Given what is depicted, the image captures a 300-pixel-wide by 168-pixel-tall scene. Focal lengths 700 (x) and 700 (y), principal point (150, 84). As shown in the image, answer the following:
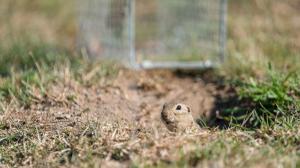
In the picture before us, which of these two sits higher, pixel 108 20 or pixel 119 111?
pixel 108 20

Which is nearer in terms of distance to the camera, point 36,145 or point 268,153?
point 268,153

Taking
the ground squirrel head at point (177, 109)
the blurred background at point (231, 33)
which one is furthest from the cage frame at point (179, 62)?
the ground squirrel head at point (177, 109)

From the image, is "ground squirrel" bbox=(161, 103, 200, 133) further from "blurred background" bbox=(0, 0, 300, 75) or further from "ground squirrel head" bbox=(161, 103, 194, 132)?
"blurred background" bbox=(0, 0, 300, 75)

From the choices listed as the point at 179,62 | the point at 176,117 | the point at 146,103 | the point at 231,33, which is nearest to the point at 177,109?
the point at 176,117

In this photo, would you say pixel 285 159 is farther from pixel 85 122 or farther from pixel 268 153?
pixel 85 122

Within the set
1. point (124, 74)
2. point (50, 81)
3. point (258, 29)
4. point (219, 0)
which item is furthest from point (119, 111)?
point (258, 29)

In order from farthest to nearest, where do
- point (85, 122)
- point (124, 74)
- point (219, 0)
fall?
point (219, 0) → point (124, 74) → point (85, 122)

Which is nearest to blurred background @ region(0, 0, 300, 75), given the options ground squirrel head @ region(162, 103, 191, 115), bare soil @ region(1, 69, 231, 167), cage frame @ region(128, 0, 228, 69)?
cage frame @ region(128, 0, 228, 69)
